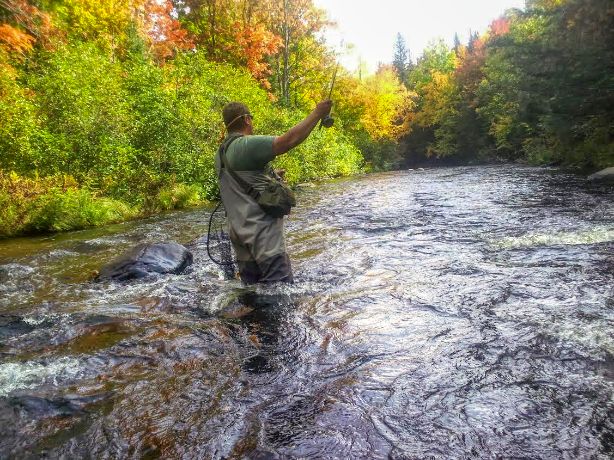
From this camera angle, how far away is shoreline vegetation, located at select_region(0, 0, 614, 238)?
36.1ft

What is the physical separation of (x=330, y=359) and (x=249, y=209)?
171 centimetres

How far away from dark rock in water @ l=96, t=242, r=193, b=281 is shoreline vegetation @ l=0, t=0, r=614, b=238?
501cm

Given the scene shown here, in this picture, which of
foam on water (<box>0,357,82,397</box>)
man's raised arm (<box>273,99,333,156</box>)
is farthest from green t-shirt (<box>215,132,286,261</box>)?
foam on water (<box>0,357,82,397</box>)

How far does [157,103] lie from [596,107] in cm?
1612

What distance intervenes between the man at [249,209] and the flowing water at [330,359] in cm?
27

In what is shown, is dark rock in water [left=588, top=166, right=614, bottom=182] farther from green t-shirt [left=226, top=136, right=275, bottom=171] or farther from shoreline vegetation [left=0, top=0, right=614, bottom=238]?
green t-shirt [left=226, top=136, right=275, bottom=171]

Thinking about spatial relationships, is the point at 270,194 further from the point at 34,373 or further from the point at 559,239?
the point at 559,239

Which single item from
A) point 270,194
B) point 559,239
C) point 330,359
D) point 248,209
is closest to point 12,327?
point 248,209

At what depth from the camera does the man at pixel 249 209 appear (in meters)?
4.07

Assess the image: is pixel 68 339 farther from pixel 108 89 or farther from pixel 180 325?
pixel 108 89

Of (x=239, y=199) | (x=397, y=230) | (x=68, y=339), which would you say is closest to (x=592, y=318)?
(x=239, y=199)

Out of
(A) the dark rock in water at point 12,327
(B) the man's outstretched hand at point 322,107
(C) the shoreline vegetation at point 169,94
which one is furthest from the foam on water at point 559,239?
(C) the shoreline vegetation at point 169,94

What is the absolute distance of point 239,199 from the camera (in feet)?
14.0

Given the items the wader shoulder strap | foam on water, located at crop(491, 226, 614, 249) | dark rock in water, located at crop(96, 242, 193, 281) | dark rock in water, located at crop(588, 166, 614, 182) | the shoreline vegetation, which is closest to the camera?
the wader shoulder strap
